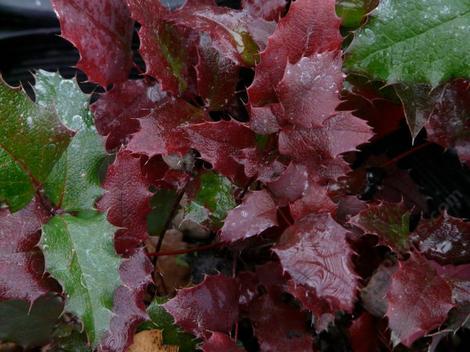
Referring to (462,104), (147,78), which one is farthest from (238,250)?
(462,104)

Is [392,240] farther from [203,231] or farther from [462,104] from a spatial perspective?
[203,231]

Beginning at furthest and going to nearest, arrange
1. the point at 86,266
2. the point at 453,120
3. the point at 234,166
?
the point at 453,120
the point at 234,166
the point at 86,266

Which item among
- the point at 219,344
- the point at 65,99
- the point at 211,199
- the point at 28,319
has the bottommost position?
the point at 28,319

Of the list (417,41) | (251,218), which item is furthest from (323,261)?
(417,41)

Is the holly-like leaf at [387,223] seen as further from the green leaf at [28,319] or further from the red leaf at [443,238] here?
the green leaf at [28,319]

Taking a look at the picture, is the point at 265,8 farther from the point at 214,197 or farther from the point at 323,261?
the point at 323,261

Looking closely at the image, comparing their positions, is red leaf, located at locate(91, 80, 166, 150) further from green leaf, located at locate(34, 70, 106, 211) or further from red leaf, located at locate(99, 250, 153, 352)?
red leaf, located at locate(99, 250, 153, 352)

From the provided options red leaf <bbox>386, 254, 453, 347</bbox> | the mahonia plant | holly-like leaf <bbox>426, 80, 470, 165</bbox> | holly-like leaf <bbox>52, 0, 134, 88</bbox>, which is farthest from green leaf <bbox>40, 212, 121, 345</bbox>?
holly-like leaf <bbox>426, 80, 470, 165</bbox>
